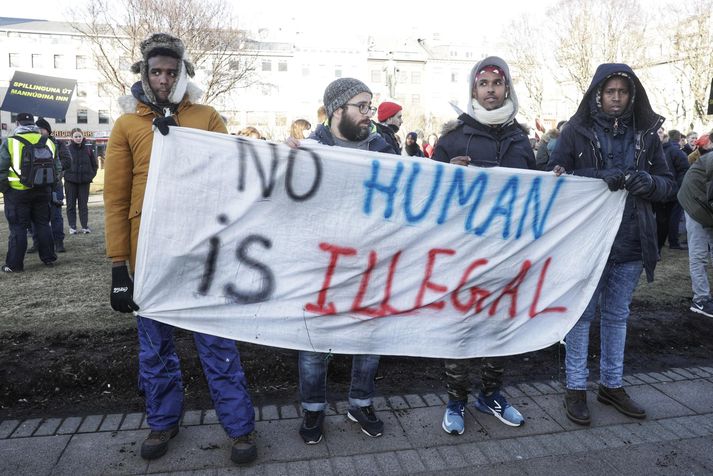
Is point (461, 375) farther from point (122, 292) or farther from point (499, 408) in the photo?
point (122, 292)

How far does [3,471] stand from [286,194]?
201 centimetres

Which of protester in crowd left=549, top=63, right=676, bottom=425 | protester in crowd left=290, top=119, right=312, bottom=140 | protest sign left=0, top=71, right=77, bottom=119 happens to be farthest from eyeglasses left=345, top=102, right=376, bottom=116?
protest sign left=0, top=71, right=77, bottom=119

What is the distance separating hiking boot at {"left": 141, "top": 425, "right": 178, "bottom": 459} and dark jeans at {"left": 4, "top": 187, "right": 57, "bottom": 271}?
18.5 feet

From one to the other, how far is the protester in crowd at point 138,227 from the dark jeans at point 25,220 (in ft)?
18.4

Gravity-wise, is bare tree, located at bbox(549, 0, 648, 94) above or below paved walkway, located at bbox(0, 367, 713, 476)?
above

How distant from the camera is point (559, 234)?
3471mm

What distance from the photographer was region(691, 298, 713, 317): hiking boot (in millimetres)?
5840

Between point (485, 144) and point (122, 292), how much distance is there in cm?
216

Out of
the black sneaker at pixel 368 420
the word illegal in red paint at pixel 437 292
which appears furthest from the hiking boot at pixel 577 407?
the black sneaker at pixel 368 420

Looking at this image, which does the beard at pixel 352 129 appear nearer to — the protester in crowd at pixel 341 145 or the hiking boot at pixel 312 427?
the protester in crowd at pixel 341 145

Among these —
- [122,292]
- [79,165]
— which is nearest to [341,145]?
[122,292]

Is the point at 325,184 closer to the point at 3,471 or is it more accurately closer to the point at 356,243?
the point at 356,243

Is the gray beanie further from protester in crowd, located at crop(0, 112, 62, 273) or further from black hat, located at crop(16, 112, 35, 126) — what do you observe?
black hat, located at crop(16, 112, 35, 126)

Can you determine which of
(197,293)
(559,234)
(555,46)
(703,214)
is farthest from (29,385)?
(555,46)
